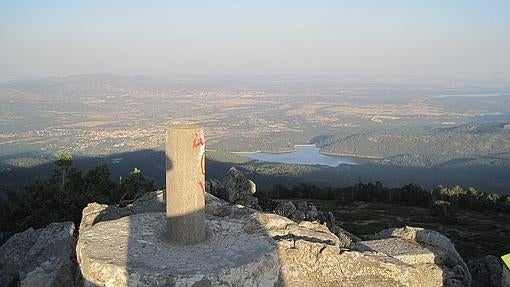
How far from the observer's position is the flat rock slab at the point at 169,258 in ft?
36.0

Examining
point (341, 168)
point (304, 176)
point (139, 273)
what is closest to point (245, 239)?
point (139, 273)

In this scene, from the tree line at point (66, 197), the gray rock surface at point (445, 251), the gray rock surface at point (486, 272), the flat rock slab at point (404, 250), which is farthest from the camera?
the tree line at point (66, 197)

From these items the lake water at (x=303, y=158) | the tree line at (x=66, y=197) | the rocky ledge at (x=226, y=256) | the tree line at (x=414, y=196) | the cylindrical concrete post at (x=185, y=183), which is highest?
the cylindrical concrete post at (x=185, y=183)

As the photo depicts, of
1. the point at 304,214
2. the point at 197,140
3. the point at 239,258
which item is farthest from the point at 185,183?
the point at 304,214

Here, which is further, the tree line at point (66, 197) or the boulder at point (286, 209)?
the tree line at point (66, 197)

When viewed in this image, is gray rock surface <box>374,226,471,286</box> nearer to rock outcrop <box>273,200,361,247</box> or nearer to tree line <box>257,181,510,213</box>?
rock outcrop <box>273,200,361,247</box>

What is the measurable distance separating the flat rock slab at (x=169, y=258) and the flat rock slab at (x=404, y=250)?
278 inches

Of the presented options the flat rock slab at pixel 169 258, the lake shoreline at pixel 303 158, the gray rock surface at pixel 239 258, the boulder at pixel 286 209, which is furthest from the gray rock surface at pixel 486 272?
the lake shoreline at pixel 303 158

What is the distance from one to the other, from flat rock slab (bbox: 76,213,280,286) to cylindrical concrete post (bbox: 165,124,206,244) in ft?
1.38

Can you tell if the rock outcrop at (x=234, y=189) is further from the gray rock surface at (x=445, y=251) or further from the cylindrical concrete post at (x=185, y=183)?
the cylindrical concrete post at (x=185, y=183)

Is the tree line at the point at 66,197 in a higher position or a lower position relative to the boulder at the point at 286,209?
lower

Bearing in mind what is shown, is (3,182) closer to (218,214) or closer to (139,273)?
(218,214)

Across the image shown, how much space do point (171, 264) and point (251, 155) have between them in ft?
567

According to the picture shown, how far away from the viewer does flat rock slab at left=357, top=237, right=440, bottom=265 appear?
18938 mm
